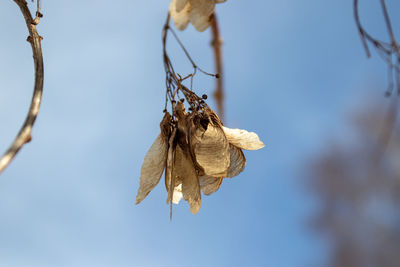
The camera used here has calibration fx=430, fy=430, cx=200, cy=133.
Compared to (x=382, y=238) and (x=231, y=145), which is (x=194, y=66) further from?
(x=382, y=238)

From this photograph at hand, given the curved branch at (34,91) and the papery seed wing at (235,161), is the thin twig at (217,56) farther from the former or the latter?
the curved branch at (34,91)

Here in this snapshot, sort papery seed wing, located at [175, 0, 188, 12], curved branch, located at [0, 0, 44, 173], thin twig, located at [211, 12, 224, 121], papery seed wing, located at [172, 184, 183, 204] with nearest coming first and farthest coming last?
1. curved branch, located at [0, 0, 44, 173]
2. papery seed wing, located at [175, 0, 188, 12]
3. papery seed wing, located at [172, 184, 183, 204]
4. thin twig, located at [211, 12, 224, 121]

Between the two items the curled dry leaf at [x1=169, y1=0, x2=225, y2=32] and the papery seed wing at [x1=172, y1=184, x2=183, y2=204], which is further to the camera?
the papery seed wing at [x1=172, y1=184, x2=183, y2=204]

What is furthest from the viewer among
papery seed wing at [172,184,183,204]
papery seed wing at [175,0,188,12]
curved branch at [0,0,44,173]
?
papery seed wing at [172,184,183,204]

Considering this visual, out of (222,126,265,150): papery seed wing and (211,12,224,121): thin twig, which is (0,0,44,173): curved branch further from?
(211,12,224,121): thin twig

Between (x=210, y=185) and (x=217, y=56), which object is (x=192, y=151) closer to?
(x=210, y=185)

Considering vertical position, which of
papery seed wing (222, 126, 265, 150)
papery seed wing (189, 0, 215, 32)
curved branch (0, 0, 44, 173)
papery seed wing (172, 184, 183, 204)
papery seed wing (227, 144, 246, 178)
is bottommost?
papery seed wing (172, 184, 183, 204)

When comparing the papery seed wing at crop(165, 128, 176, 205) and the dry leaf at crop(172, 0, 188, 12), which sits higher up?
the dry leaf at crop(172, 0, 188, 12)

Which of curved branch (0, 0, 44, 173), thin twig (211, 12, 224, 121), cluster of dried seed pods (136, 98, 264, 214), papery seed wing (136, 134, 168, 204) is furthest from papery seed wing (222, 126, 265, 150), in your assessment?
curved branch (0, 0, 44, 173)
